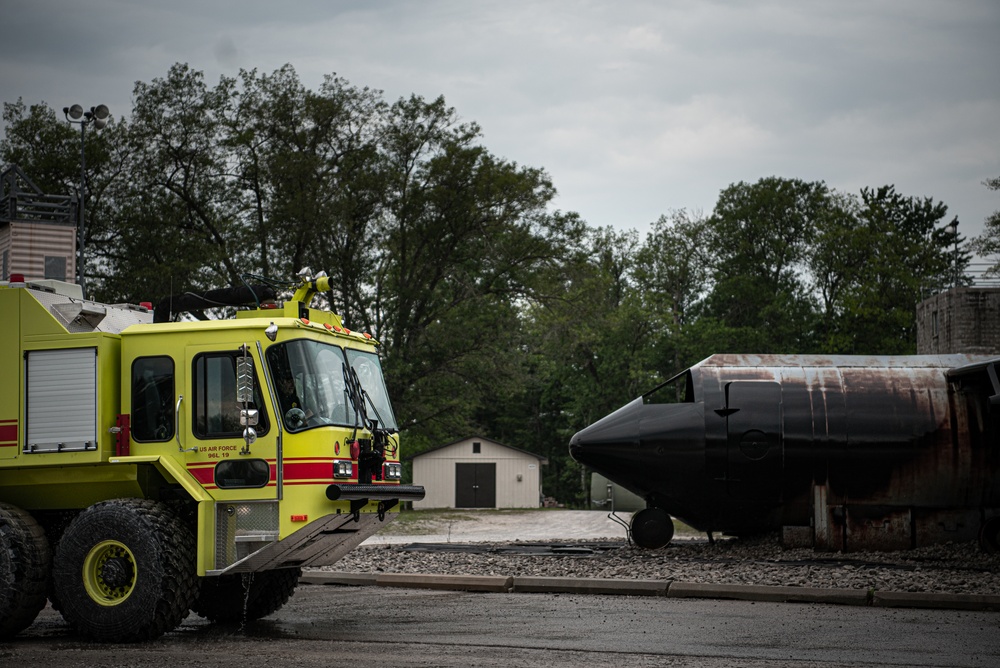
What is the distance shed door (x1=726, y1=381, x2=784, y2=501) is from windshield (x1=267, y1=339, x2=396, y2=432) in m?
8.22

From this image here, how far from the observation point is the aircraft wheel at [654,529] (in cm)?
1883

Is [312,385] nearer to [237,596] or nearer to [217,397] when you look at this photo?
[217,397]

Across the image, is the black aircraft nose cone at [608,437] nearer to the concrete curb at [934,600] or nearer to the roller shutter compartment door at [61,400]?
the concrete curb at [934,600]

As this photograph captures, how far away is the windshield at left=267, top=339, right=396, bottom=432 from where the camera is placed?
10.7m

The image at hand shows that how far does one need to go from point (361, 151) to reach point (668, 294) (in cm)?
3426

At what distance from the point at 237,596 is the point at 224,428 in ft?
7.85

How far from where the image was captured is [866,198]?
6631 cm

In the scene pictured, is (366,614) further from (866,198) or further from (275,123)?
(866,198)

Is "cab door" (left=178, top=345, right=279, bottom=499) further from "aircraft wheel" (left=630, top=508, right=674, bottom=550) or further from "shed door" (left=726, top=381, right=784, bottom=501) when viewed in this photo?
"aircraft wheel" (left=630, top=508, right=674, bottom=550)

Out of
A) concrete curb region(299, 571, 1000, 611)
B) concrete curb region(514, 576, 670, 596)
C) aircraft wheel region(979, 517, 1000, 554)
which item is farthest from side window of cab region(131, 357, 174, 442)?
aircraft wheel region(979, 517, 1000, 554)

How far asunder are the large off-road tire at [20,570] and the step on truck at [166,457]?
15mm

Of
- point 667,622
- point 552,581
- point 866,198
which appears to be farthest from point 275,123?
point 866,198

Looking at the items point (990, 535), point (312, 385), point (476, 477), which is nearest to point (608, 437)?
point (990, 535)

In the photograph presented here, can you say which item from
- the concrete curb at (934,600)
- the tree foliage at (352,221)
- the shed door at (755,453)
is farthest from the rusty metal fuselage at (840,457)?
the tree foliage at (352,221)
